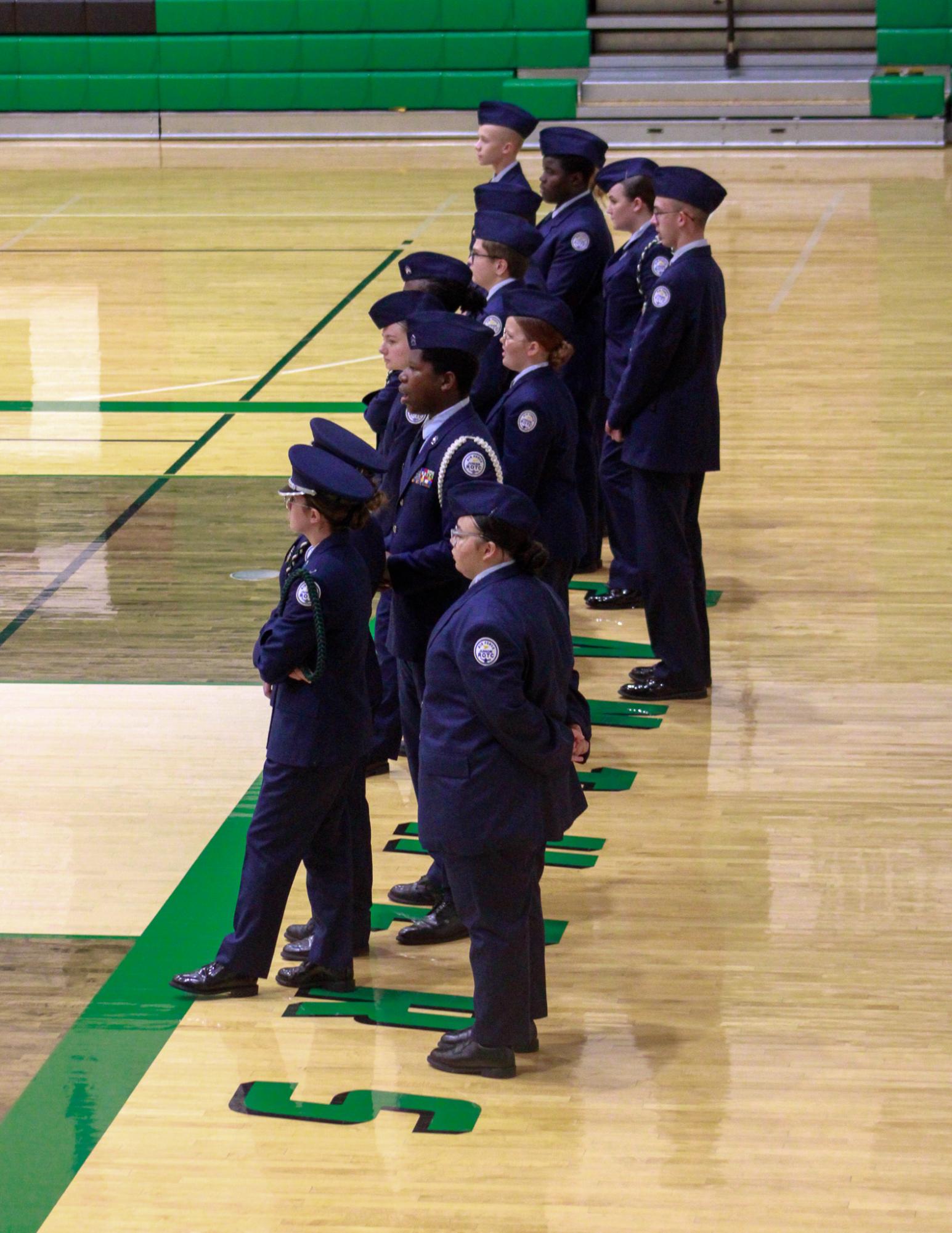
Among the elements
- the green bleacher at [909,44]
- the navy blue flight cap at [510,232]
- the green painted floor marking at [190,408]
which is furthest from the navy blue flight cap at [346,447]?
the green bleacher at [909,44]

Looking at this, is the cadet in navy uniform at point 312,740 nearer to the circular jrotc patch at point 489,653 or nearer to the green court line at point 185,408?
the circular jrotc patch at point 489,653

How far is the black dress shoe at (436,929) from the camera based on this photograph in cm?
454

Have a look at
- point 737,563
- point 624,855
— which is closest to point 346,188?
point 737,563

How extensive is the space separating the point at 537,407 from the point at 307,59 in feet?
48.9

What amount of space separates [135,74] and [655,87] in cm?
528

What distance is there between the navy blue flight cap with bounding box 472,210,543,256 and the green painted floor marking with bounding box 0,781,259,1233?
6.65 ft

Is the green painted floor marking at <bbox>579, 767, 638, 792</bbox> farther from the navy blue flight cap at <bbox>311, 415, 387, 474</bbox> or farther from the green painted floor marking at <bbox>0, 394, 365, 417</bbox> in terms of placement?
the green painted floor marking at <bbox>0, 394, 365, 417</bbox>

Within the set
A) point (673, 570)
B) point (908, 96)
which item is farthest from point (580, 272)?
point (908, 96)

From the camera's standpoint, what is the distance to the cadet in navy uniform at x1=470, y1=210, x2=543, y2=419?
18.7 feet

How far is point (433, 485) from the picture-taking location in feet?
15.1

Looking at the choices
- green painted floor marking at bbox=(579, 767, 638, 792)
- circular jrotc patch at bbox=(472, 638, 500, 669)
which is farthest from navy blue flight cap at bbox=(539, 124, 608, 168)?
circular jrotc patch at bbox=(472, 638, 500, 669)

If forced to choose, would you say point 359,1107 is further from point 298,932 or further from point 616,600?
point 616,600

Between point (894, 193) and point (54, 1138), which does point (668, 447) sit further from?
point (894, 193)

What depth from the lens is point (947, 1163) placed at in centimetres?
359
